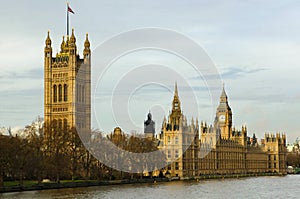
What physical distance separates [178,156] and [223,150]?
91.0ft

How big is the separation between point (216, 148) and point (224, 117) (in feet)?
109

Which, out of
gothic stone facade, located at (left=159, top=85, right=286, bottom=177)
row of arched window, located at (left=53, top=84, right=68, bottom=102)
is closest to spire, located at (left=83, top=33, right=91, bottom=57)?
row of arched window, located at (left=53, top=84, right=68, bottom=102)

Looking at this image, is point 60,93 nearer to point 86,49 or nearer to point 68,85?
point 68,85

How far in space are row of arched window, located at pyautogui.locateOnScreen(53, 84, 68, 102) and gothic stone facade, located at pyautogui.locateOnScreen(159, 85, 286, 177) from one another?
19214 mm

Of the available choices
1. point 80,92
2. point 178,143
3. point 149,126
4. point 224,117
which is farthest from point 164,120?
point 224,117

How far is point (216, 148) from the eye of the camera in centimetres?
13788

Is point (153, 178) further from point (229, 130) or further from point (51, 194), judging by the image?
point (229, 130)

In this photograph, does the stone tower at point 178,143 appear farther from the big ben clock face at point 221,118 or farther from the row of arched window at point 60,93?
the big ben clock face at point 221,118

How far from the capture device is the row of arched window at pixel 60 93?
126438 mm

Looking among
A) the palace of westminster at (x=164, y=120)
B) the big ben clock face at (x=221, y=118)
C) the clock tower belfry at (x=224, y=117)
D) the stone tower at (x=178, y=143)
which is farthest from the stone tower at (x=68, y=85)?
the big ben clock face at (x=221, y=118)

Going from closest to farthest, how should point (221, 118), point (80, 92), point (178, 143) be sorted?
point (178, 143), point (80, 92), point (221, 118)

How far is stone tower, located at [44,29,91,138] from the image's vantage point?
4919 inches

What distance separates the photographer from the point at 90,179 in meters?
86.8

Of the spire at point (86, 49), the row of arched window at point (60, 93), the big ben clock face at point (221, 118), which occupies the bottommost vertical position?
the big ben clock face at point (221, 118)
